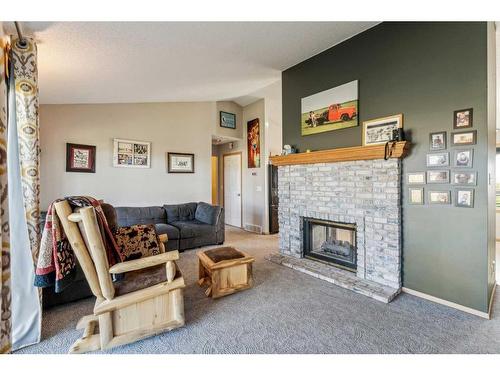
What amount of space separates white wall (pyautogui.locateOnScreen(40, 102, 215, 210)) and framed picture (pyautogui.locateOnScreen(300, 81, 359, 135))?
2.57 meters

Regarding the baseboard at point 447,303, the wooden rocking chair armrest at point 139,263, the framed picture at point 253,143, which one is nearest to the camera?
the wooden rocking chair armrest at point 139,263

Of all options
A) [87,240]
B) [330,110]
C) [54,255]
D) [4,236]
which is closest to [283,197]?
[330,110]

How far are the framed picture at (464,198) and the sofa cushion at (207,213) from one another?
3.29m

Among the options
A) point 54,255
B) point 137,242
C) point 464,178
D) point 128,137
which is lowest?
point 137,242

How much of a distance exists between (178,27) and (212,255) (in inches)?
88.4

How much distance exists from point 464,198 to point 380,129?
1018 millimetres

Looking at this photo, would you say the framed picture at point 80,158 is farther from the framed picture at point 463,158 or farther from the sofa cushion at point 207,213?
the framed picture at point 463,158

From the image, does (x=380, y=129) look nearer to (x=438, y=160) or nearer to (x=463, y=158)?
(x=438, y=160)

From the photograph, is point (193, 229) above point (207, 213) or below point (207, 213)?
below

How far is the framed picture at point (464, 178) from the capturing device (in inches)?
80.2

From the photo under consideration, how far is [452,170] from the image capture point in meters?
2.15

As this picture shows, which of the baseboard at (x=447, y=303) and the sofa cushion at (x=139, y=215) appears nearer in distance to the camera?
the baseboard at (x=447, y=303)

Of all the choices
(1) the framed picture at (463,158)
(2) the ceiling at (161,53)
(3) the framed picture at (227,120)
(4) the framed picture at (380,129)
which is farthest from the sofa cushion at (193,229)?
(1) the framed picture at (463,158)
